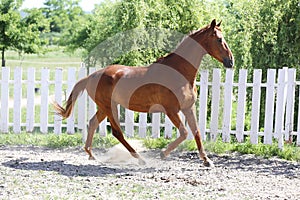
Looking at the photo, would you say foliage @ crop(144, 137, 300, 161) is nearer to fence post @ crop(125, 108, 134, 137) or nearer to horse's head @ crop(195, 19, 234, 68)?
fence post @ crop(125, 108, 134, 137)

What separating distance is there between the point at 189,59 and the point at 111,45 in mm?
3421

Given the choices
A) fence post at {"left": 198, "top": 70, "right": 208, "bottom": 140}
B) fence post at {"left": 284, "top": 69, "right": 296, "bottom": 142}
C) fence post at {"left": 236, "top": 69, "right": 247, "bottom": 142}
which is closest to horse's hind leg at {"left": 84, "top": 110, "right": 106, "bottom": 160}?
fence post at {"left": 198, "top": 70, "right": 208, "bottom": 140}

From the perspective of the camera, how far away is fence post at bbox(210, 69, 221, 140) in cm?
898

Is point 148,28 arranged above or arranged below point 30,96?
above

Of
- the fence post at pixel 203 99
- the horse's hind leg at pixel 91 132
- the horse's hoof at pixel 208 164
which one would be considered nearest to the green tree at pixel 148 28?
the fence post at pixel 203 99

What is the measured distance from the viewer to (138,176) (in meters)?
6.80

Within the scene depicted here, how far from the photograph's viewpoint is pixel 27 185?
6.05 meters

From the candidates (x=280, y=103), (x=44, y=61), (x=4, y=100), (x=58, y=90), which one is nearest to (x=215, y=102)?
(x=280, y=103)

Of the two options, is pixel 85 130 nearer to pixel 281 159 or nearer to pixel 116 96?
pixel 116 96

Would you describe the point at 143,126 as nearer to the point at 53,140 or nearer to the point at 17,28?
the point at 53,140

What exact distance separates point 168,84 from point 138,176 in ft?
4.70

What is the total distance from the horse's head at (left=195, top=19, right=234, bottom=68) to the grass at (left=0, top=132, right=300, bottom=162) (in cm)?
196

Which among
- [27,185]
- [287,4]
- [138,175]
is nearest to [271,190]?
[138,175]

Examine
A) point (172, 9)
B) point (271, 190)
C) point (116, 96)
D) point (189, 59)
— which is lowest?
point (271, 190)
